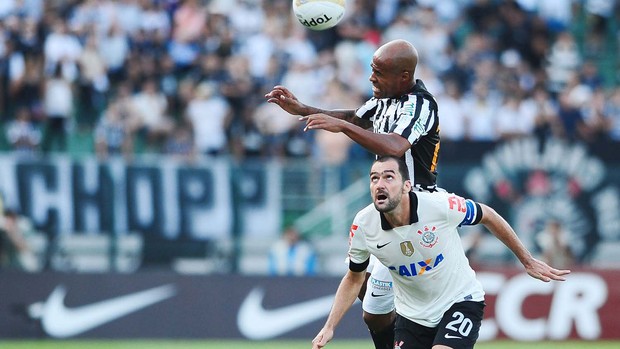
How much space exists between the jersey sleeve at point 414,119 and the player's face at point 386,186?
13.9 inches

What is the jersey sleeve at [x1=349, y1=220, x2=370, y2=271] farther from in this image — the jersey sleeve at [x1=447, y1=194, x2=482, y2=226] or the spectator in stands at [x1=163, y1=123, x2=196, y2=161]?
the spectator in stands at [x1=163, y1=123, x2=196, y2=161]

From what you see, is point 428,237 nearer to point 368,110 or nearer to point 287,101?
point 368,110

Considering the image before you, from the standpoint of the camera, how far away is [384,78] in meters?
8.40

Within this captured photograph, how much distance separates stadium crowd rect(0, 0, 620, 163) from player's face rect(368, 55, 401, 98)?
7474mm

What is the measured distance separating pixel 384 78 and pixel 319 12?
2.25 feet

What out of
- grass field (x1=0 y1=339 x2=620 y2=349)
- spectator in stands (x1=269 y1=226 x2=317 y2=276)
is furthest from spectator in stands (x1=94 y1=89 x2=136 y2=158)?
grass field (x1=0 y1=339 x2=620 y2=349)

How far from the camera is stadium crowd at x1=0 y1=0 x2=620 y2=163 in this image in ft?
54.5

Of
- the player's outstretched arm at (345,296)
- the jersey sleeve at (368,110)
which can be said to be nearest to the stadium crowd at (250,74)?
the jersey sleeve at (368,110)

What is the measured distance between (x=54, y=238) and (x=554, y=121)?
7.70m

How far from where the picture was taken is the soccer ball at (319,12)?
28.1 ft

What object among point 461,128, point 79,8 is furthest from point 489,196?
point 79,8

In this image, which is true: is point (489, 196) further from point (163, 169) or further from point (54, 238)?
point (54, 238)

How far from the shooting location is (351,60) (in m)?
18.7

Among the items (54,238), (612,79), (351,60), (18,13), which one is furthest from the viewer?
(612,79)
